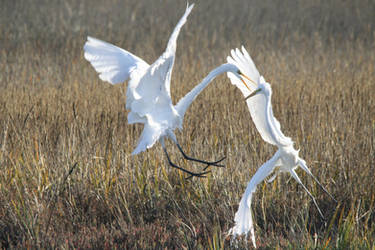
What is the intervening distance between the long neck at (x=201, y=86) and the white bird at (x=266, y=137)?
0.28 ft

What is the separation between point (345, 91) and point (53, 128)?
129 inches

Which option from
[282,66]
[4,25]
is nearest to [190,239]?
[282,66]

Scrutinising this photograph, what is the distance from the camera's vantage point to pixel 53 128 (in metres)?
4.69

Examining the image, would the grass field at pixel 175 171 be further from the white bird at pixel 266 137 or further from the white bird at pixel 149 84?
the white bird at pixel 149 84

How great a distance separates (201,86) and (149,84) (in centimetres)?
28

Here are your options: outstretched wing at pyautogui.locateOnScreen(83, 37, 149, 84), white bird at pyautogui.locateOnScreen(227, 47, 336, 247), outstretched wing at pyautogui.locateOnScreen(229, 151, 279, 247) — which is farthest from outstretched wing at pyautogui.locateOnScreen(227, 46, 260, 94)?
outstretched wing at pyautogui.locateOnScreen(83, 37, 149, 84)

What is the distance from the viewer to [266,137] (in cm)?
266

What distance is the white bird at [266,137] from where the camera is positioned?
2.41m

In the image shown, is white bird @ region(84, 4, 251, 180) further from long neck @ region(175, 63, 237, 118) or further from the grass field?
the grass field

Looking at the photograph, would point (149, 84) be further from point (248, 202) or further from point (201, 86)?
point (248, 202)

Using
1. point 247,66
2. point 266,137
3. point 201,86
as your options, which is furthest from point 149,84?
point 266,137

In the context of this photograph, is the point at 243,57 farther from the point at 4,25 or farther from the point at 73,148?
the point at 4,25

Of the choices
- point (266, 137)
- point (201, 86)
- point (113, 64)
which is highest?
point (113, 64)

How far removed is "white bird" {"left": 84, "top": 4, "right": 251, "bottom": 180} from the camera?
253 cm
